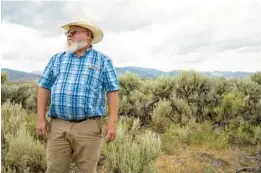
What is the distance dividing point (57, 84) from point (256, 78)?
11166 millimetres

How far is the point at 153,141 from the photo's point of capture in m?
6.18

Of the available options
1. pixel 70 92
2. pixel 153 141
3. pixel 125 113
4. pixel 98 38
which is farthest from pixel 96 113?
pixel 125 113

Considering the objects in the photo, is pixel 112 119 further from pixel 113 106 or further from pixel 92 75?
pixel 92 75

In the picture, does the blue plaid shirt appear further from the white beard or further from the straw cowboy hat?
the straw cowboy hat

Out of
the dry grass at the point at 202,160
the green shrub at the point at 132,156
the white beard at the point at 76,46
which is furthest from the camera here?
the dry grass at the point at 202,160

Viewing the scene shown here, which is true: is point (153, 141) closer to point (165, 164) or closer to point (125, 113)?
point (165, 164)

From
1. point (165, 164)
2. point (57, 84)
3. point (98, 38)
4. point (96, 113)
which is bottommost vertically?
point (165, 164)

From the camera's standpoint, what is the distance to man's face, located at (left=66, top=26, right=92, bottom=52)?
4.61 meters

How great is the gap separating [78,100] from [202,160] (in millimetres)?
3946

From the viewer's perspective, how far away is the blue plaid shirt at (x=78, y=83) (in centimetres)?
446

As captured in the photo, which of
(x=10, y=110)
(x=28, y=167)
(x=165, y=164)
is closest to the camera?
(x=28, y=167)

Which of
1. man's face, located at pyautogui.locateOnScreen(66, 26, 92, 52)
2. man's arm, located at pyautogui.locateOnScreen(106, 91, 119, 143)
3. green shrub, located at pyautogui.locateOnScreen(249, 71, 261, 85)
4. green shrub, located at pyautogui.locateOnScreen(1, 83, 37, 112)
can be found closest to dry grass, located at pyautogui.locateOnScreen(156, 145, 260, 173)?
man's arm, located at pyautogui.locateOnScreen(106, 91, 119, 143)

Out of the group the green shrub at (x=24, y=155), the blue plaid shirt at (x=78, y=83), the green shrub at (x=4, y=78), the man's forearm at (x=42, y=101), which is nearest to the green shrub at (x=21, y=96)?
the green shrub at (x=4, y=78)

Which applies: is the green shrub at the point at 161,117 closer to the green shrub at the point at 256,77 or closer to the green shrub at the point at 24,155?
the green shrub at the point at 24,155
